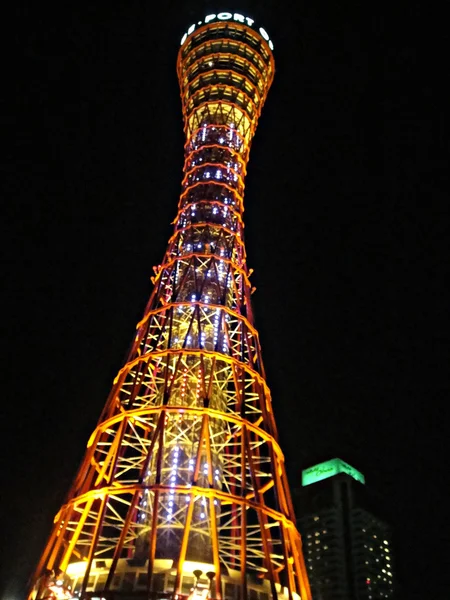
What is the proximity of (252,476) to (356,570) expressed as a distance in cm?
8247

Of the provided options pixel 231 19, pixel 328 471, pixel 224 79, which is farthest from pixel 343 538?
pixel 231 19

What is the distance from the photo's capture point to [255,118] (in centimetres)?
4172

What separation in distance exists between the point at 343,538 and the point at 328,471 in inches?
491

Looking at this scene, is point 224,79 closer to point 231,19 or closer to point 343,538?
point 231,19

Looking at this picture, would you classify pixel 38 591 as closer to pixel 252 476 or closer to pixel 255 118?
pixel 252 476

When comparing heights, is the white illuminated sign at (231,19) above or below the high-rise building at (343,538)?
above

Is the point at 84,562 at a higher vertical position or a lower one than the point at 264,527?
lower

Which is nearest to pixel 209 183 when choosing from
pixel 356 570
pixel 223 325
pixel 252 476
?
pixel 223 325

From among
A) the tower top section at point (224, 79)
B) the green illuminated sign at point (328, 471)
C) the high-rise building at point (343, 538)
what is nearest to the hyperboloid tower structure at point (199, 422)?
the tower top section at point (224, 79)

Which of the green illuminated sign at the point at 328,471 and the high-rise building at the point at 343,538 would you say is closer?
the high-rise building at the point at 343,538

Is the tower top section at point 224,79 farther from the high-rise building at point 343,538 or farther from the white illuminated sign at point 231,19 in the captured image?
the high-rise building at point 343,538

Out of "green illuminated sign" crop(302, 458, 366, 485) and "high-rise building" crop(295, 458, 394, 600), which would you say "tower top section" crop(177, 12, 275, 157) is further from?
"green illuminated sign" crop(302, 458, 366, 485)

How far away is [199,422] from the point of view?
26.5 m

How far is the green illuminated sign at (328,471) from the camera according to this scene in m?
105
